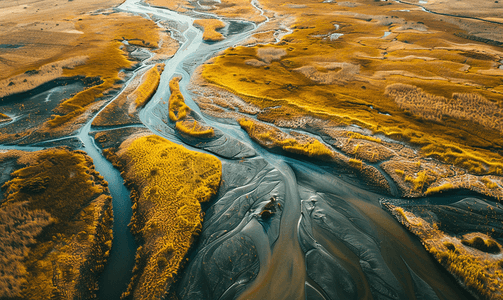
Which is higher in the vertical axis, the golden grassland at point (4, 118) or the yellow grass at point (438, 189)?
the golden grassland at point (4, 118)

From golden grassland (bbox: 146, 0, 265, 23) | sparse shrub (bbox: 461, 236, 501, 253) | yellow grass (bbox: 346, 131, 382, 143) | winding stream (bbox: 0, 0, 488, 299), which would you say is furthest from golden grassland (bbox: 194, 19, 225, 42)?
sparse shrub (bbox: 461, 236, 501, 253)

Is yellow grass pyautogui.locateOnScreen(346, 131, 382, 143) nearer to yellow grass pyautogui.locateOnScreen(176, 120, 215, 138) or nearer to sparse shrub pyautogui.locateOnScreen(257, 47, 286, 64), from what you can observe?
yellow grass pyautogui.locateOnScreen(176, 120, 215, 138)

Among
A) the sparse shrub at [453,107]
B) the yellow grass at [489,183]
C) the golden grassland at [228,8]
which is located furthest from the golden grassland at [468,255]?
the golden grassland at [228,8]

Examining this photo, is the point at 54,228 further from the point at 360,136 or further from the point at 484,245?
the point at 484,245

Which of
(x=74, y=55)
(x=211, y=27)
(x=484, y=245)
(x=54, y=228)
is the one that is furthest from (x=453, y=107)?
(x=74, y=55)

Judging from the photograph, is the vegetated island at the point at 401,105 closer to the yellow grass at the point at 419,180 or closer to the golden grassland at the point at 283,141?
the yellow grass at the point at 419,180

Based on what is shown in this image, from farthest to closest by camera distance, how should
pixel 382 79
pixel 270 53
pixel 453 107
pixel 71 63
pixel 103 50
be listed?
pixel 103 50 < pixel 270 53 < pixel 71 63 < pixel 382 79 < pixel 453 107
